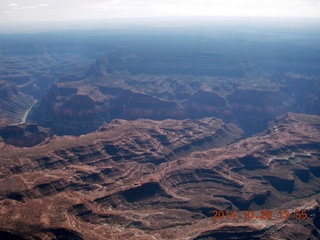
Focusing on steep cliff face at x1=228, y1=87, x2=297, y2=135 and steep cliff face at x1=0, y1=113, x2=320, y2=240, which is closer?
steep cliff face at x1=0, y1=113, x2=320, y2=240

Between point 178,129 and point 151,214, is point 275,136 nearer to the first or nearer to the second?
point 178,129

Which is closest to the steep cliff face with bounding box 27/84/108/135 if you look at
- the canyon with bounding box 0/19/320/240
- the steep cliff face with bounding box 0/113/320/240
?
the canyon with bounding box 0/19/320/240

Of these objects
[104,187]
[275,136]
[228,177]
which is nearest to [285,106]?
[275,136]

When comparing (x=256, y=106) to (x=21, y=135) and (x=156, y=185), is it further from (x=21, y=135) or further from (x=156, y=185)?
(x=21, y=135)
